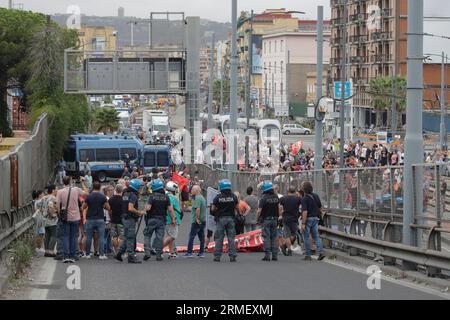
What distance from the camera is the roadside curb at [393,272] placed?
57.2ft

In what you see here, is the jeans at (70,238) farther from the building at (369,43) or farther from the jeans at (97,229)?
the building at (369,43)

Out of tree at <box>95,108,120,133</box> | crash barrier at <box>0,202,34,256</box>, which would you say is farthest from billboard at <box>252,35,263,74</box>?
crash barrier at <box>0,202,34,256</box>

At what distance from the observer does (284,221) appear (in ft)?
79.8

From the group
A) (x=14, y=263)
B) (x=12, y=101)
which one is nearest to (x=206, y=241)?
(x=14, y=263)

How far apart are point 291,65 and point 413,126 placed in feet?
389

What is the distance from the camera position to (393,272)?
19.5 metres

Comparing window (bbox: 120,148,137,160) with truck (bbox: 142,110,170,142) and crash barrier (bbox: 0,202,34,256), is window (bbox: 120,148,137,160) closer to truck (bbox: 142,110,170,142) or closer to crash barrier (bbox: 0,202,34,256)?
truck (bbox: 142,110,170,142)

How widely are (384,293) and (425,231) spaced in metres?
3.12

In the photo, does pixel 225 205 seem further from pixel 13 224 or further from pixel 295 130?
pixel 295 130

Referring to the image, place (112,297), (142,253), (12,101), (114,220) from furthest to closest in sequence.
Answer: (12,101)
(142,253)
(114,220)
(112,297)

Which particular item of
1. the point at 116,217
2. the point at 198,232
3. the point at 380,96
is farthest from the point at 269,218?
the point at 380,96

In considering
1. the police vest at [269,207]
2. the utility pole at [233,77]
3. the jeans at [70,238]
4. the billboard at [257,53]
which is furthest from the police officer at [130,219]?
the billboard at [257,53]

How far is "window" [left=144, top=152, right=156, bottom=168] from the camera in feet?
232
